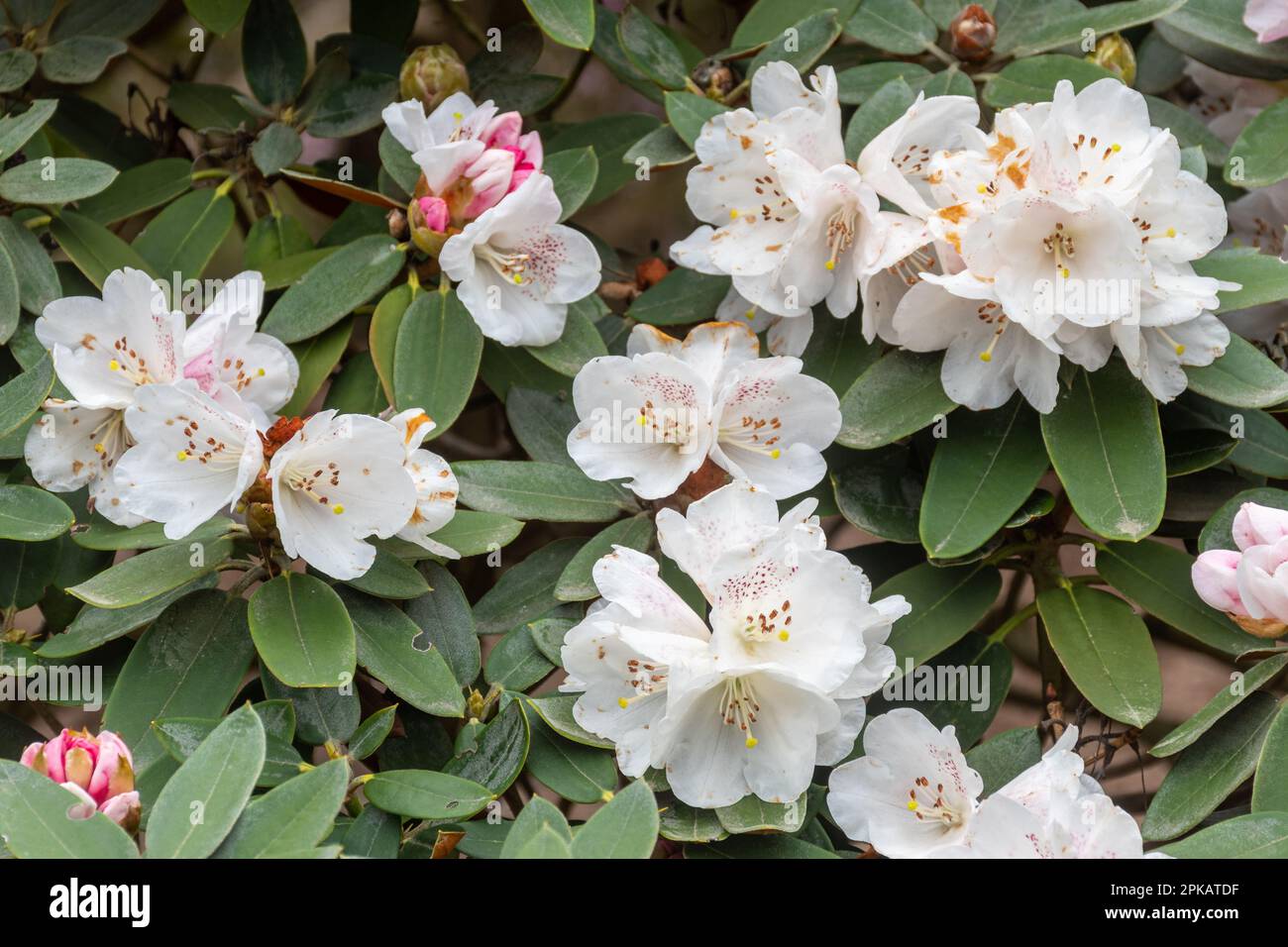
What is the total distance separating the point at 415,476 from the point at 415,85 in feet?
1.76

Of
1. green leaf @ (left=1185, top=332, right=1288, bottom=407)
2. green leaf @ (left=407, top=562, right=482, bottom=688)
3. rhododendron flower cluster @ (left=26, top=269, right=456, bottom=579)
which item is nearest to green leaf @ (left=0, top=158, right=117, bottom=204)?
rhododendron flower cluster @ (left=26, top=269, right=456, bottom=579)

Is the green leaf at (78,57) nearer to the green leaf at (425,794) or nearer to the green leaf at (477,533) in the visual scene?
the green leaf at (477,533)

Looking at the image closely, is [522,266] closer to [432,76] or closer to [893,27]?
[432,76]

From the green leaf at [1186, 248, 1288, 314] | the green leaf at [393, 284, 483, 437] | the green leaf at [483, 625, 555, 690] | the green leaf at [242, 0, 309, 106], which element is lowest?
the green leaf at [483, 625, 555, 690]

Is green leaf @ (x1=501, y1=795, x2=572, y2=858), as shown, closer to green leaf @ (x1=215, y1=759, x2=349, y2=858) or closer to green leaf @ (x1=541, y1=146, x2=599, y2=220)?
green leaf @ (x1=215, y1=759, x2=349, y2=858)

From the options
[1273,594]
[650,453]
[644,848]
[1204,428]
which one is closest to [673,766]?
[644,848]

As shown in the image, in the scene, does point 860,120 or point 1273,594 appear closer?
point 1273,594

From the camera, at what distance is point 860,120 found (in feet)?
4.58

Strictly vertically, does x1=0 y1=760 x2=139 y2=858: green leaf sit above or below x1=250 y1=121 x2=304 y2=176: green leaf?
below

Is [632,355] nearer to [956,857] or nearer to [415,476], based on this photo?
[415,476]

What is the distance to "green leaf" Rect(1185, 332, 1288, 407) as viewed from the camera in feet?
4.09

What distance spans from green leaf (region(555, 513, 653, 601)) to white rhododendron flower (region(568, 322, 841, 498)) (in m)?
0.05

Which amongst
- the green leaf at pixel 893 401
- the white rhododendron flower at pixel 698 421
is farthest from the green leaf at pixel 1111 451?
the white rhododendron flower at pixel 698 421

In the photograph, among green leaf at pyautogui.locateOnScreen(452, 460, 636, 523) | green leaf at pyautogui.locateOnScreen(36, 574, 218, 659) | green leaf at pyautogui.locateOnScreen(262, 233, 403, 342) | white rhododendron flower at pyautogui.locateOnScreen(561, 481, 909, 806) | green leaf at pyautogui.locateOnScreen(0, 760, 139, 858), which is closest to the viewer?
green leaf at pyautogui.locateOnScreen(0, 760, 139, 858)
